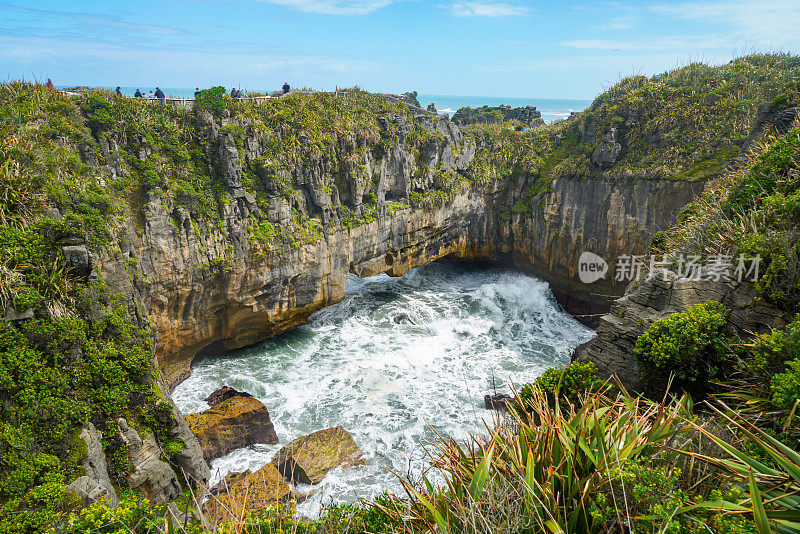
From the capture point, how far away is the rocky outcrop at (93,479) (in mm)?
8133

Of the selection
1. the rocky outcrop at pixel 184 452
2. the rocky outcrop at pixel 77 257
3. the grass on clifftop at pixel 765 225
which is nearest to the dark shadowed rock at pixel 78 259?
the rocky outcrop at pixel 77 257

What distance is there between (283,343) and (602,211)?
69.1ft

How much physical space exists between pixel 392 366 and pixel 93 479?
44.0 feet

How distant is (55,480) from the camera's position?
8.12 metres

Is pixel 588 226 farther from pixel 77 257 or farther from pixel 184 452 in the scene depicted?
pixel 77 257

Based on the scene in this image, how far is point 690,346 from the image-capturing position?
873cm

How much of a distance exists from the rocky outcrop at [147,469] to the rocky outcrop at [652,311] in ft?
37.3

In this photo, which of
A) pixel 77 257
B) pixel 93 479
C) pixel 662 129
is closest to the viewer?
pixel 93 479

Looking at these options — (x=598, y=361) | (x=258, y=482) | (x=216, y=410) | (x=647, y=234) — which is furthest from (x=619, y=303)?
(x=647, y=234)

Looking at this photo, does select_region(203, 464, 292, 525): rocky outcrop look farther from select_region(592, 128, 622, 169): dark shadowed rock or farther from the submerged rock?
select_region(592, 128, 622, 169): dark shadowed rock

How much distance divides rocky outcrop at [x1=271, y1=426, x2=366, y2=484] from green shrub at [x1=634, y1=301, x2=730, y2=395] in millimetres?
10186

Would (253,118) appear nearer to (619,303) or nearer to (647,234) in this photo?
(619,303)

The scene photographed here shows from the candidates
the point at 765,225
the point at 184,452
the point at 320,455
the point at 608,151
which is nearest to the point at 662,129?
the point at 608,151

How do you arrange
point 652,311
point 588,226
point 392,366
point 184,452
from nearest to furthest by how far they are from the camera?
point 652,311 → point 184,452 → point 392,366 → point 588,226
